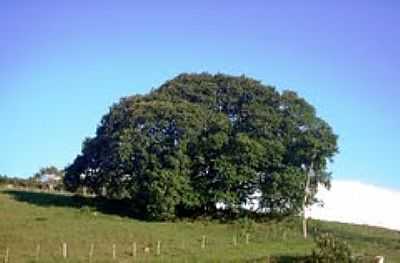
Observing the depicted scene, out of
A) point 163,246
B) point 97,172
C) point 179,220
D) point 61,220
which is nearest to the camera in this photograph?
point 163,246

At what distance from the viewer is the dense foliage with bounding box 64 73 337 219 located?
67438mm

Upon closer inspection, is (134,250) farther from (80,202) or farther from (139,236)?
(80,202)

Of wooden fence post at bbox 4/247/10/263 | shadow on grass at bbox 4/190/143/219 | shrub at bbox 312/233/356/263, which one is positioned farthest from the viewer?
shadow on grass at bbox 4/190/143/219

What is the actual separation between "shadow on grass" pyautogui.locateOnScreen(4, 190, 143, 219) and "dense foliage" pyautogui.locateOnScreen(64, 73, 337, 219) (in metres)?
1.01

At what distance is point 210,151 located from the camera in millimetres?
69688

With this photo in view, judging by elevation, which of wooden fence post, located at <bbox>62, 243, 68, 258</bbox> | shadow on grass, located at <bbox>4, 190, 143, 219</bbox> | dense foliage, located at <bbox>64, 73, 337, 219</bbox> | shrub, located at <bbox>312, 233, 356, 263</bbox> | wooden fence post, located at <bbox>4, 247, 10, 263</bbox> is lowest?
wooden fence post, located at <bbox>4, 247, 10, 263</bbox>

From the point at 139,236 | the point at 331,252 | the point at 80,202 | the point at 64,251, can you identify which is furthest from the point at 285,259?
the point at 80,202

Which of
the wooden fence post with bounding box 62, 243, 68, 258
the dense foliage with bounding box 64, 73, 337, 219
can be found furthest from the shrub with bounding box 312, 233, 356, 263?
the dense foliage with bounding box 64, 73, 337, 219

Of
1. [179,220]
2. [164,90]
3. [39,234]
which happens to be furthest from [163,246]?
[164,90]

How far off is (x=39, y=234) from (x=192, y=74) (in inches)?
1097

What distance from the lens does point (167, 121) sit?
69.7 metres

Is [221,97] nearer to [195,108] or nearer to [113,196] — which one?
[195,108]

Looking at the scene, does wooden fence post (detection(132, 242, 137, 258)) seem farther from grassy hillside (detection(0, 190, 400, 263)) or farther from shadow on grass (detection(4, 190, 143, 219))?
shadow on grass (detection(4, 190, 143, 219))

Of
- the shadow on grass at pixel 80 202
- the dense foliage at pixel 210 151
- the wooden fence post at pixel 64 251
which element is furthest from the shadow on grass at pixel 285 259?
the shadow on grass at pixel 80 202
